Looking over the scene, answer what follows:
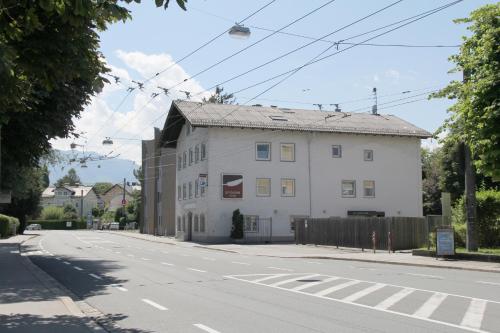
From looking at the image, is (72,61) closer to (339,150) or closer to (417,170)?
(339,150)

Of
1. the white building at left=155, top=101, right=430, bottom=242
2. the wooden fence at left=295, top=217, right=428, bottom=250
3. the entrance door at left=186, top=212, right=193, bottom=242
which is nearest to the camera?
the wooden fence at left=295, top=217, right=428, bottom=250

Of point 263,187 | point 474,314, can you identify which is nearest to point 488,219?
point 474,314

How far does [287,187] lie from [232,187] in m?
4.65

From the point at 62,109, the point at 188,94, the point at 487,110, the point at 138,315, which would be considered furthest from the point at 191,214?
the point at 138,315

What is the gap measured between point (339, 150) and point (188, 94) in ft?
79.1

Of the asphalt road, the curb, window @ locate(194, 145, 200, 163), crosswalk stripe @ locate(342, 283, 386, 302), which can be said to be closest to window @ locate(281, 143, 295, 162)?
window @ locate(194, 145, 200, 163)

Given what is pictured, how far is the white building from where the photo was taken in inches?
1811

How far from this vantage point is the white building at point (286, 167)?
46000 mm

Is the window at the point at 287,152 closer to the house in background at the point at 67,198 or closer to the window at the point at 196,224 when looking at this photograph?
the window at the point at 196,224

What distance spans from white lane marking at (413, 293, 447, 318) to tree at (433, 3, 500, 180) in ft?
29.3

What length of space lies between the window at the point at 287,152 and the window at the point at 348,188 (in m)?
5.02

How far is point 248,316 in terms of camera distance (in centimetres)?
993

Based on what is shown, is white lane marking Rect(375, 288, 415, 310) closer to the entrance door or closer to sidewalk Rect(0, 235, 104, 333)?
sidewalk Rect(0, 235, 104, 333)

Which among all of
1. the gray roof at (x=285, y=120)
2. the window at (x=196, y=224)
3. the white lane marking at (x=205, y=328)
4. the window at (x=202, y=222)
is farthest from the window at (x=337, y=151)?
the white lane marking at (x=205, y=328)
